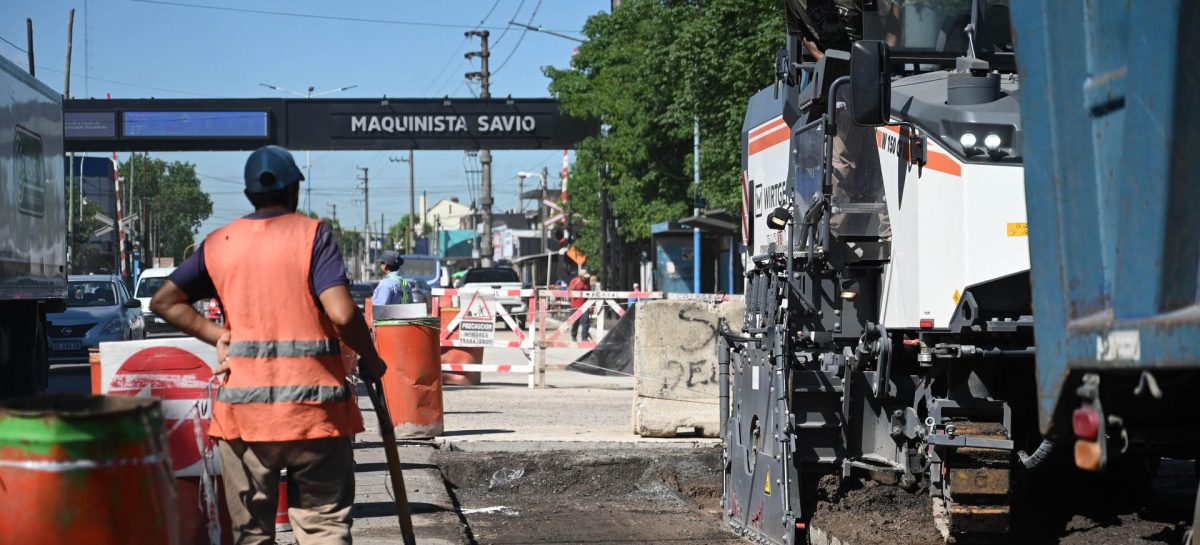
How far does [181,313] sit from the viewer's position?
16.4ft

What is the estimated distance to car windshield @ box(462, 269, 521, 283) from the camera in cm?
4541

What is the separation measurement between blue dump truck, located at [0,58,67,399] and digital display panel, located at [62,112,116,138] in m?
23.8

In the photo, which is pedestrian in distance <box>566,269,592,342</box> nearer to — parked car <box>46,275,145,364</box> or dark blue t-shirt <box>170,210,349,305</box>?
parked car <box>46,275,145,364</box>

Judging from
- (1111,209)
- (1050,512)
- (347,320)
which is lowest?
(1050,512)

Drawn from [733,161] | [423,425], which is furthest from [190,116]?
[423,425]

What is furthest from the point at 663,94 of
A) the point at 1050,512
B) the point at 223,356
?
the point at 223,356

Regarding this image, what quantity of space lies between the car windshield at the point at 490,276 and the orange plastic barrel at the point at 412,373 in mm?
33650

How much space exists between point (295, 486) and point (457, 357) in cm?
1407

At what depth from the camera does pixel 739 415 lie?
848 cm

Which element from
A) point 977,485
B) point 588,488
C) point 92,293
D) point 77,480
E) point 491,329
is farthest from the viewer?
point 92,293

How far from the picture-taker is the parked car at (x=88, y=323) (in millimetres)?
22328

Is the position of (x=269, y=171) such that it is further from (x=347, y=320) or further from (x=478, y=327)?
(x=478, y=327)

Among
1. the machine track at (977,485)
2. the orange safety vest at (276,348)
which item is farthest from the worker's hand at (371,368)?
the machine track at (977,485)

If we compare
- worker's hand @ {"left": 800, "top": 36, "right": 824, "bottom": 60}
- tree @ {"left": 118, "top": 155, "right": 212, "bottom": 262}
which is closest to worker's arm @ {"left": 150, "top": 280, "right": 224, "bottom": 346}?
worker's hand @ {"left": 800, "top": 36, "right": 824, "bottom": 60}
